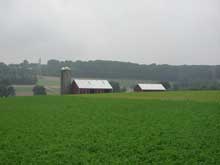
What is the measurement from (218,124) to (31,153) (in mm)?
11127

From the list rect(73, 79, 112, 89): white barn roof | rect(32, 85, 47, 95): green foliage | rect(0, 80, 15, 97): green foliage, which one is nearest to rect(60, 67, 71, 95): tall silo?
rect(73, 79, 112, 89): white barn roof

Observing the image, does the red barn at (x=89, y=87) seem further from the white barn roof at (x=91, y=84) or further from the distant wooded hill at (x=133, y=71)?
the distant wooded hill at (x=133, y=71)

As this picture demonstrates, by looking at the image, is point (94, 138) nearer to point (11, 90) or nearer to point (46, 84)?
point (11, 90)

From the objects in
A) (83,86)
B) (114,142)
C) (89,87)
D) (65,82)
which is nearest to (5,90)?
(65,82)

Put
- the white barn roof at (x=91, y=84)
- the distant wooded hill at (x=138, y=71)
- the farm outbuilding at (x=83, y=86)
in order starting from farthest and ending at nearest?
1. the distant wooded hill at (x=138, y=71)
2. the white barn roof at (x=91, y=84)
3. the farm outbuilding at (x=83, y=86)

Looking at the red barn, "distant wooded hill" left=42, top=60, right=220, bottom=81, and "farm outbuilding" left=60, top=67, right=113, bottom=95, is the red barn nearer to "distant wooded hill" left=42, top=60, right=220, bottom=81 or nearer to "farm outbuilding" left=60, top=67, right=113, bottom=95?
"farm outbuilding" left=60, top=67, right=113, bottom=95

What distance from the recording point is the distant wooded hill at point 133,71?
435ft

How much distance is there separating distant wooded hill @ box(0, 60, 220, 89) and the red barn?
123 ft

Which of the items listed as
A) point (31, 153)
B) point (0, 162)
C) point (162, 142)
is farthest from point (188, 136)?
point (0, 162)

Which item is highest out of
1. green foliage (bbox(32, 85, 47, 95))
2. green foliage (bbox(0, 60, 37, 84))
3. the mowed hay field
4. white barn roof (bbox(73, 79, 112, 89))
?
green foliage (bbox(0, 60, 37, 84))

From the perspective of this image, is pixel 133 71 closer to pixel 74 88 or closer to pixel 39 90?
pixel 39 90

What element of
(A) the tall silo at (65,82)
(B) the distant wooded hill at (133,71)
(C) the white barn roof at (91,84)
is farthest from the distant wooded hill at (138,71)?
(C) the white barn roof at (91,84)

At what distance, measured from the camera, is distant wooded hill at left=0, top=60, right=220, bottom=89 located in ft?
435

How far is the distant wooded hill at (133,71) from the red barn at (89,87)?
37.6 meters
